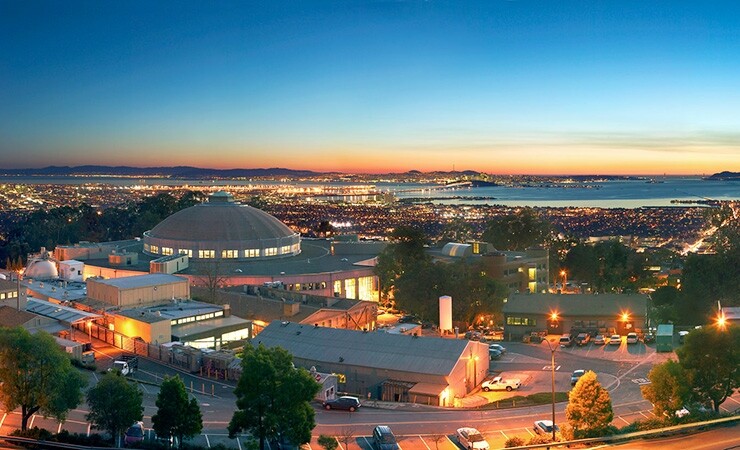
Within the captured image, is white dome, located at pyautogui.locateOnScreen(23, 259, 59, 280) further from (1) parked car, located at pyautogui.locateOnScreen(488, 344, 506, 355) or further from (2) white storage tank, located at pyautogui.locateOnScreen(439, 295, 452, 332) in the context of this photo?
(1) parked car, located at pyautogui.locateOnScreen(488, 344, 506, 355)

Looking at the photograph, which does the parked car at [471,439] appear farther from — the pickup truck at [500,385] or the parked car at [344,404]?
the pickup truck at [500,385]

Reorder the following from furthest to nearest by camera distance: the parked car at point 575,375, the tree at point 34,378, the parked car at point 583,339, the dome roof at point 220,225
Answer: the dome roof at point 220,225, the parked car at point 583,339, the parked car at point 575,375, the tree at point 34,378

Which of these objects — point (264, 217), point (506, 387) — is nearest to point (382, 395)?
point (506, 387)

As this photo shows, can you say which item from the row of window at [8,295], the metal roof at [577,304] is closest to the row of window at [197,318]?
the row of window at [8,295]

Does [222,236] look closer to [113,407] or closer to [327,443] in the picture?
[113,407]

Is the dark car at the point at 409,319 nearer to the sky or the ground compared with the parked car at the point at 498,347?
nearer to the ground

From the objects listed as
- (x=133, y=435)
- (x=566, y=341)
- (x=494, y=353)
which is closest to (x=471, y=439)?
(x=133, y=435)

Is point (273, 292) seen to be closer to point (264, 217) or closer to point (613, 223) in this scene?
point (264, 217)
